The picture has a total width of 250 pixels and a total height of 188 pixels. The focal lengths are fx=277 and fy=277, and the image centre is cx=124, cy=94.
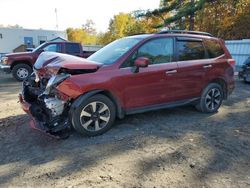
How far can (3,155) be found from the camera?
421cm

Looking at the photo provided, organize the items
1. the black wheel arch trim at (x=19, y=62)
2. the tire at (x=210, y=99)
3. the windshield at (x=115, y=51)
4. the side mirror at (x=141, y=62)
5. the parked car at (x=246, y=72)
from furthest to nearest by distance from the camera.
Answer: the black wheel arch trim at (x=19, y=62)
the parked car at (x=246, y=72)
the tire at (x=210, y=99)
the windshield at (x=115, y=51)
the side mirror at (x=141, y=62)

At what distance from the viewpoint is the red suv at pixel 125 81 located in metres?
4.55

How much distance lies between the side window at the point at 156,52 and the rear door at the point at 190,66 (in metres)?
0.22

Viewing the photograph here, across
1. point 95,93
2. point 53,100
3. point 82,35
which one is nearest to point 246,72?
point 95,93

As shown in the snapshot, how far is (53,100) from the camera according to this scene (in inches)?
179

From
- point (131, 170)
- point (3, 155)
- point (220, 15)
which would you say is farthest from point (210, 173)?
point (220, 15)

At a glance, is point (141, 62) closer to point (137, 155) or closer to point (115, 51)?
point (115, 51)

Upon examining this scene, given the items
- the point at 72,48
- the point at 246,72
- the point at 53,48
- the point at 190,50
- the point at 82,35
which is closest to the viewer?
the point at 190,50

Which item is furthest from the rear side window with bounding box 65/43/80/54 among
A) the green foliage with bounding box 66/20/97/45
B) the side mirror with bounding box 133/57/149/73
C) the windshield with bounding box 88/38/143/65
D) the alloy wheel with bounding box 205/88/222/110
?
the green foliage with bounding box 66/20/97/45

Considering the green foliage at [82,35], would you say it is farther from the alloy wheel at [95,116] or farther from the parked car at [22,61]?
the alloy wheel at [95,116]

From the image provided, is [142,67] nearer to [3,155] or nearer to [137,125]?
[137,125]

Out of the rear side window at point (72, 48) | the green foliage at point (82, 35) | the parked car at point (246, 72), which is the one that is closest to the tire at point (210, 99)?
the parked car at point (246, 72)

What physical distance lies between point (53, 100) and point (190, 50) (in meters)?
3.12

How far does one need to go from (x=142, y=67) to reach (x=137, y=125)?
114 centimetres
